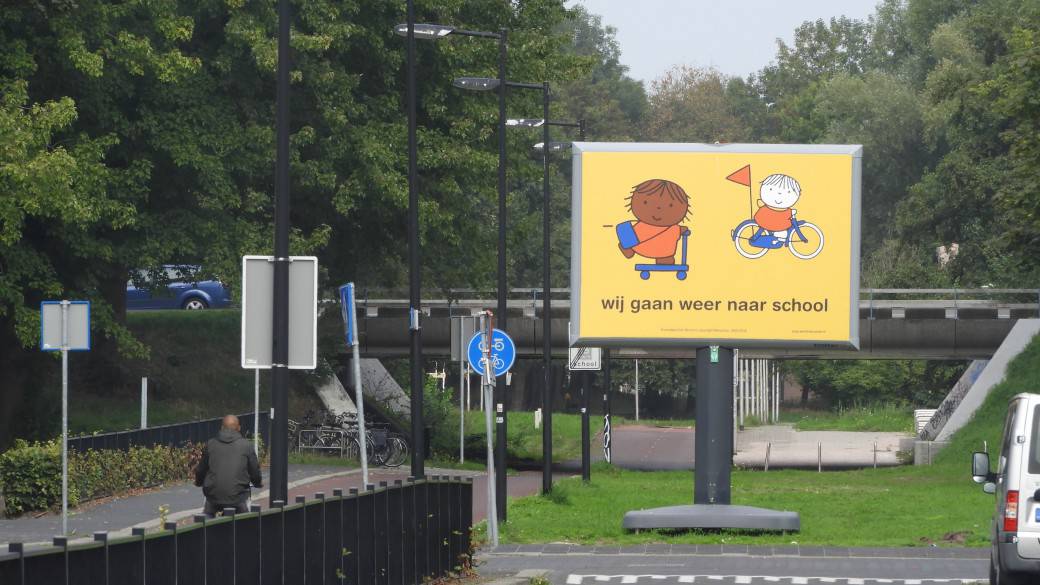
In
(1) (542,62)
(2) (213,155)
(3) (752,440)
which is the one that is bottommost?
(3) (752,440)

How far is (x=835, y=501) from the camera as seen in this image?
1332 inches

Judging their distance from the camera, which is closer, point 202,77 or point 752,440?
point 202,77

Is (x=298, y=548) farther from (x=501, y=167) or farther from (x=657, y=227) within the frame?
(x=501, y=167)

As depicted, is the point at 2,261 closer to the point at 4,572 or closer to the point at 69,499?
the point at 69,499

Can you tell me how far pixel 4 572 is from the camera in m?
7.98

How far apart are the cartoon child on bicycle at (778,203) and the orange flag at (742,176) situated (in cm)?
20

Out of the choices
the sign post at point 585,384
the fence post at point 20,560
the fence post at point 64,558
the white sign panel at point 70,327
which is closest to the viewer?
the fence post at point 20,560

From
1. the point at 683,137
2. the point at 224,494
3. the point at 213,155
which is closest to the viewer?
the point at 224,494

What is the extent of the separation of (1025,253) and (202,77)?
19097mm

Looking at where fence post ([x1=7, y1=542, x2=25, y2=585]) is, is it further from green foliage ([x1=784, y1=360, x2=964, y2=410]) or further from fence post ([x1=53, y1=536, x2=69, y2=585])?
green foliage ([x1=784, y1=360, x2=964, y2=410])

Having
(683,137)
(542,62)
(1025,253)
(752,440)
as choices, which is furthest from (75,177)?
(683,137)

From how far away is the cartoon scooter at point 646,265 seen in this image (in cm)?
2670

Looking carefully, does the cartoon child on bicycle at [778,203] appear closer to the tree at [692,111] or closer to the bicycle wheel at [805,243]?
the bicycle wheel at [805,243]

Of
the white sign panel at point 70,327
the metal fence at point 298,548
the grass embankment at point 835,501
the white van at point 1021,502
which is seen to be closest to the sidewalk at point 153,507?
the metal fence at point 298,548
